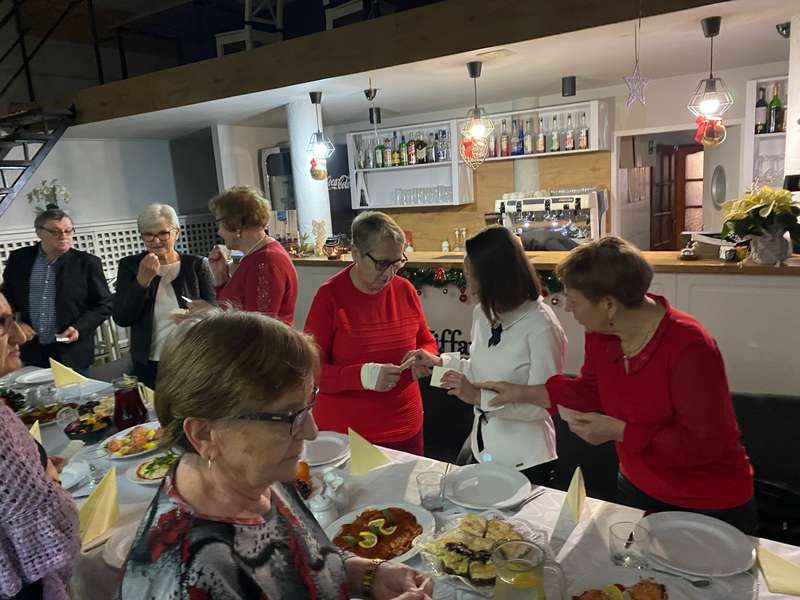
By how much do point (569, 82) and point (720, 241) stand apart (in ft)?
7.67

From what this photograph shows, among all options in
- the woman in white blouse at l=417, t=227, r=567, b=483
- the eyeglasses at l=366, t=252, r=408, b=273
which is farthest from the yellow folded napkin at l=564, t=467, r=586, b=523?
the eyeglasses at l=366, t=252, r=408, b=273

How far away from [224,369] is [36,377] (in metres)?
2.62

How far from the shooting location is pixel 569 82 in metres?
5.11

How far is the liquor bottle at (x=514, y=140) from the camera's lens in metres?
6.34

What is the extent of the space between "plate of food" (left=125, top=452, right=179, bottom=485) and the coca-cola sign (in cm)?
615

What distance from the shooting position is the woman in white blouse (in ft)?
6.14

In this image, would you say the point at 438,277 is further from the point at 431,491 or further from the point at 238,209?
the point at 431,491

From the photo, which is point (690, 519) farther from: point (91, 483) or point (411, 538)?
point (91, 483)

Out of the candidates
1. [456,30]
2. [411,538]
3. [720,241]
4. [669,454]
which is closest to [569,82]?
[456,30]

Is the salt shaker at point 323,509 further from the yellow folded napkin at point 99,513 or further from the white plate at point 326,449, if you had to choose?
the yellow folded napkin at point 99,513

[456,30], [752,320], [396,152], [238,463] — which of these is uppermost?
[456,30]

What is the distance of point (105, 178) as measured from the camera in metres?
6.86

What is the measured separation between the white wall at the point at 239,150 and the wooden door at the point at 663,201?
5027 millimetres

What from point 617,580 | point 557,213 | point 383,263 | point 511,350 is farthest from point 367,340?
point 557,213
